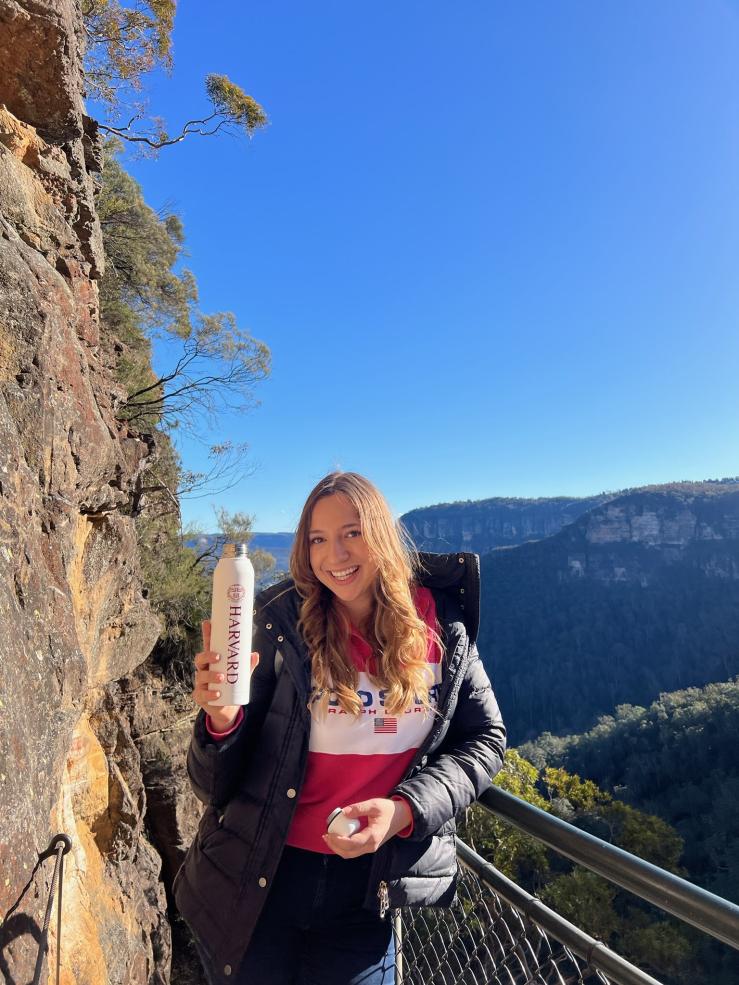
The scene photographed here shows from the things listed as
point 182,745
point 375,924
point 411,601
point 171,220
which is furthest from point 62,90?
point 171,220

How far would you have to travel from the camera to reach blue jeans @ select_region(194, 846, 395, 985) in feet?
5.07

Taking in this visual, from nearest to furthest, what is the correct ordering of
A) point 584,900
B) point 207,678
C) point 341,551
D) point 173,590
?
point 207,678, point 341,551, point 173,590, point 584,900

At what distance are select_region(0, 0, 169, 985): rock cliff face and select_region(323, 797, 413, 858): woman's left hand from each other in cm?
104

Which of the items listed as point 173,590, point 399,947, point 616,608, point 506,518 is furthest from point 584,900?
point 506,518

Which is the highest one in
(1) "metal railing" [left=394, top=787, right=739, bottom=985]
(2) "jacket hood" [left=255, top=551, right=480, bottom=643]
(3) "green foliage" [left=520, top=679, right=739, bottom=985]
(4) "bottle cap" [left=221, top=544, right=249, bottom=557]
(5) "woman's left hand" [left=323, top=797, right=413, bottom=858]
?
(4) "bottle cap" [left=221, top=544, right=249, bottom=557]

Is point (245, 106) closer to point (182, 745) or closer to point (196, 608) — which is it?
point (196, 608)

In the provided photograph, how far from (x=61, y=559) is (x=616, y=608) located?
85193 mm

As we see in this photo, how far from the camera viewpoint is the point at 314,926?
1.58 meters

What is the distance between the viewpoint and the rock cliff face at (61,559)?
1.86 meters

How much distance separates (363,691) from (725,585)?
85.9m

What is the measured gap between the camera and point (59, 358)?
3.01 meters

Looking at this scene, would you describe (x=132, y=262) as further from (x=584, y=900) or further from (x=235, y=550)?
(x=584, y=900)

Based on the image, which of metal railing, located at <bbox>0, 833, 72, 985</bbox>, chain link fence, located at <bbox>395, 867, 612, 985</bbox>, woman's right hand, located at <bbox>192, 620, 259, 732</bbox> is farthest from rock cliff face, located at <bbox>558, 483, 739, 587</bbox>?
woman's right hand, located at <bbox>192, 620, 259, 732</bbox>

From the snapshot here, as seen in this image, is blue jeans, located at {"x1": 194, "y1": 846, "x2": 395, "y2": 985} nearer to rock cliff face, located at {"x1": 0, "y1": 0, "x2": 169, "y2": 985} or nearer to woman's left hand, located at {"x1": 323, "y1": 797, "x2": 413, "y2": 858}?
woman's left hand, located at {"x1": 323, "y1": 797, "x2": 413, "y2": 858}
